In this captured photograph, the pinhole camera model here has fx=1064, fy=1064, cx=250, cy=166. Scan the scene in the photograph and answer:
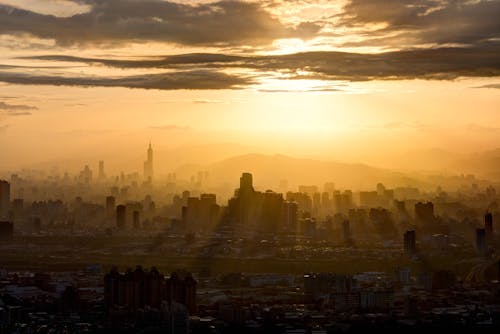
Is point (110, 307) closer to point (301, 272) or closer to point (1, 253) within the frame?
point (301, 272)

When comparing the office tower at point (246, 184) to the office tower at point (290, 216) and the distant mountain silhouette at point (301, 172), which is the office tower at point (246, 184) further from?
the distant mountain silhouette at point (301, 172)

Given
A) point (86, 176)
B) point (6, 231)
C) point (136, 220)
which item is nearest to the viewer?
point (6, 231)

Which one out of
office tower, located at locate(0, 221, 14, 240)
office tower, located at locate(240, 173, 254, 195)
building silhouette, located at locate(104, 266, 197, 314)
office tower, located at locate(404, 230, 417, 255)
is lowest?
building silhouette, located at locate(104, 266, 197, 314)

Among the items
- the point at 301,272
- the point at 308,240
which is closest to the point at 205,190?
the point at 308,240

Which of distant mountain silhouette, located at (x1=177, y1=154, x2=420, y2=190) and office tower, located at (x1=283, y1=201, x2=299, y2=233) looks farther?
distant mountain silhouette, located at (x1=177, y1=154, x2=420, y2=190)

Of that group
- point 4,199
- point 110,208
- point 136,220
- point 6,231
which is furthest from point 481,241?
point 4,199

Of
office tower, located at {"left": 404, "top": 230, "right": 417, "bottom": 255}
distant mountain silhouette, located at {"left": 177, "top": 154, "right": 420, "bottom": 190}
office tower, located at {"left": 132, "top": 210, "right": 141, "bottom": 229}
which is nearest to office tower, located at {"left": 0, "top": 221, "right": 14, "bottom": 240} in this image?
office tower, located at {"left": 132, "top": 210, "right": 141, "bottom": 229}

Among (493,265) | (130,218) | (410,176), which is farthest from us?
(410,176)

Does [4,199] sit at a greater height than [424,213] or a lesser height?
greater

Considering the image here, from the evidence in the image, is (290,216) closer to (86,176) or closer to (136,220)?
(136,220)

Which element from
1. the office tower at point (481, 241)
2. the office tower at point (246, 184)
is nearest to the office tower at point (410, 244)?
the office tower at point (481, 241)

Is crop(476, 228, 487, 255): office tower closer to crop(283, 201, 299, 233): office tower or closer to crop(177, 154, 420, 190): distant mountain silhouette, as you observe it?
crop(283, 201, 299, 233): office tower
